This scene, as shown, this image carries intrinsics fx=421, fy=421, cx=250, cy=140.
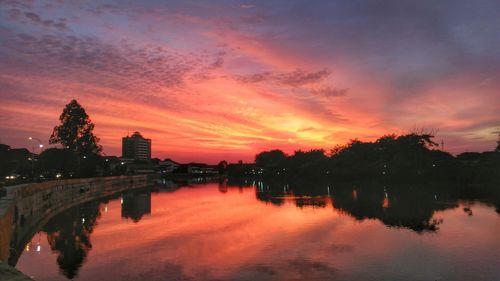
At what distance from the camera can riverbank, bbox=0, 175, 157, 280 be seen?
2145 centimetres

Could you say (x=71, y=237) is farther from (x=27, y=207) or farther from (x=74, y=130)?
(x=74, y=130)

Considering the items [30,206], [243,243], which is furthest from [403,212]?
[30,206]

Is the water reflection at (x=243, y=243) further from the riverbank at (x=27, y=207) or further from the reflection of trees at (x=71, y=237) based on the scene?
the riverbank at (x=27, y=207)

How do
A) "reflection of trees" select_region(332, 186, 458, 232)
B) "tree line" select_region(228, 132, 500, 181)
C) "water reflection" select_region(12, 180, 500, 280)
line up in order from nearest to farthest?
"water reflection" select_region(12, 180, 500, 280) < "reflection of trees" select_region(332, 186, 458, 232) < "tree line" select_region(228, 132, 500, 181)

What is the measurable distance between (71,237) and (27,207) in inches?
312

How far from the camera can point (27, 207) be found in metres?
38.1

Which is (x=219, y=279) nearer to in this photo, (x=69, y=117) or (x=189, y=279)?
(x=189, y=279)

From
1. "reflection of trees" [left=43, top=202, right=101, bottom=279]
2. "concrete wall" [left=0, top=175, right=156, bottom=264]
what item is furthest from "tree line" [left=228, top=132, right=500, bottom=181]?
"reflection of trees" [left=43, top=202, right=101, bottom=279]

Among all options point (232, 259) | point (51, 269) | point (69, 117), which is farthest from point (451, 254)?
point (69, 117)

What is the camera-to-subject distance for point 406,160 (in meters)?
106

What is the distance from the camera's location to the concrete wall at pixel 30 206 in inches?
940

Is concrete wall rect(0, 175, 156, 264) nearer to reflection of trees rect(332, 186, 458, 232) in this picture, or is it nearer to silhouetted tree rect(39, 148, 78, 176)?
silhouetted tree rect(39, 148, 78, 176)

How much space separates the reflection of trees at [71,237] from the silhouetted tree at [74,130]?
42.5 meters

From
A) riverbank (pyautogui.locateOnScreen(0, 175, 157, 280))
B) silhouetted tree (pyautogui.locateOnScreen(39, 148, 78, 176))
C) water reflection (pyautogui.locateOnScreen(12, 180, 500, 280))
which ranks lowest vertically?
water reflection (pyautogui.locateOnScreen(12, 180, 500, 280))
